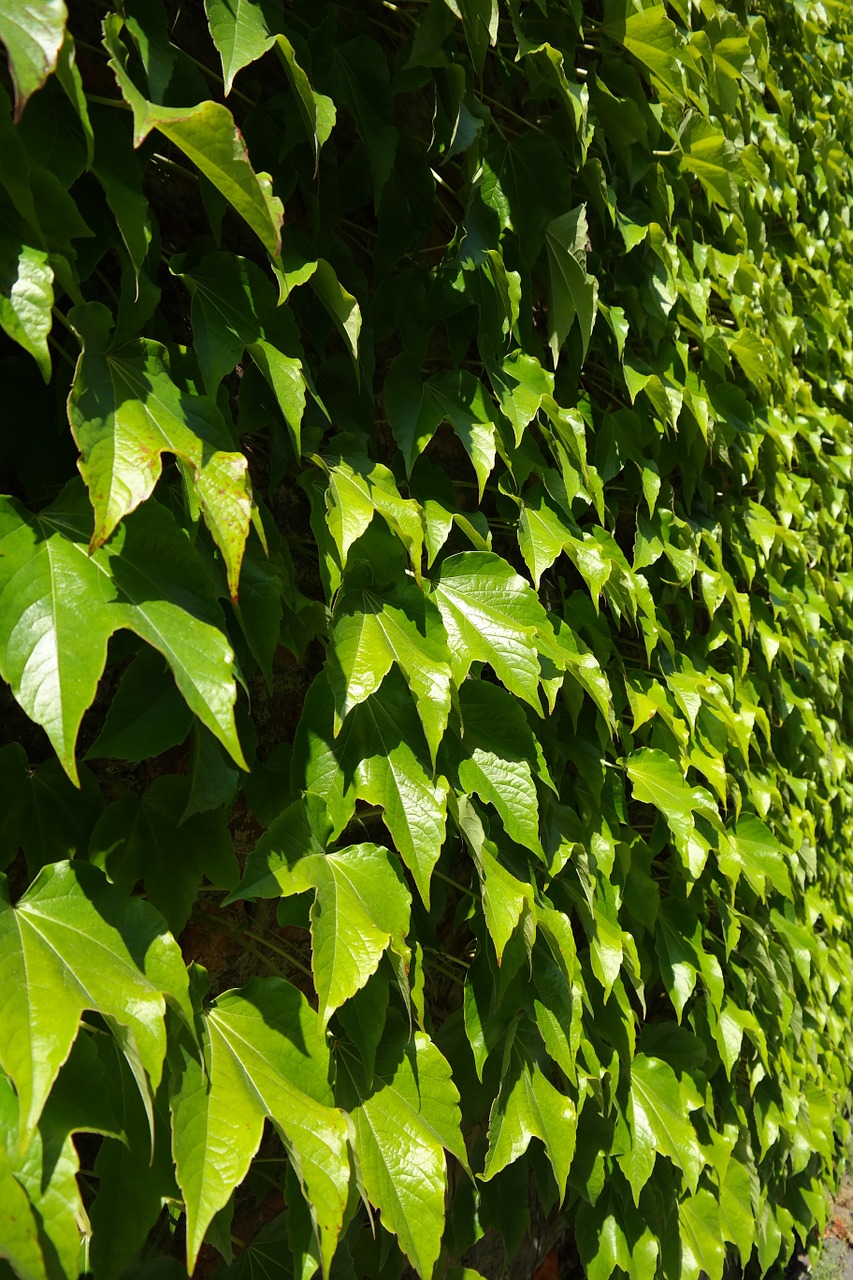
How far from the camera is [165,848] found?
0.99 metres

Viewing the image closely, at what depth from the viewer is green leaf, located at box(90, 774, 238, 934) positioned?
0.96 metres

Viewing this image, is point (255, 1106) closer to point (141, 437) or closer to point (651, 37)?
point (141, 437)

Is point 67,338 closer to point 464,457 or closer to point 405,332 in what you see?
point 405,332

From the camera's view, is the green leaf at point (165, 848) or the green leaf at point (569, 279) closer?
the green leaf at point (165, 848)

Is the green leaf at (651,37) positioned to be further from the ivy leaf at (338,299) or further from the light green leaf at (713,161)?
the ivy leaf at (338,299)

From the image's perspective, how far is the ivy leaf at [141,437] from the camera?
0.73 m

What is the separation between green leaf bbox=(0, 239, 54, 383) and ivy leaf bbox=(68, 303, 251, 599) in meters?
0.04

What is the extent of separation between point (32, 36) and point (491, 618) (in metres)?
0.77

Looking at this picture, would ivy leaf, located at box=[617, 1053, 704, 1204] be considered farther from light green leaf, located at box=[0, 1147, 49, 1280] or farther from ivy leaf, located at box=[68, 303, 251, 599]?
ivy leaf, located at box=[68, 303, 251, 599]

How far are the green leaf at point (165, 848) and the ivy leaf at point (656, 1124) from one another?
998 mm

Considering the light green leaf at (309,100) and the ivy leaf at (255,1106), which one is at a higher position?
→ the light green leaf at (309,100)

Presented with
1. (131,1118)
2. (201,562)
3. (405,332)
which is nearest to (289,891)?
(131,1118)

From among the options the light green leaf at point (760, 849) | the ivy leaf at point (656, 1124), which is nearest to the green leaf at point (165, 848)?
the ivy leaf at point (656, 1124)

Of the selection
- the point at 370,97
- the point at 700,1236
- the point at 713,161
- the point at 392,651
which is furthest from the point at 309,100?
the point at 700,1236
